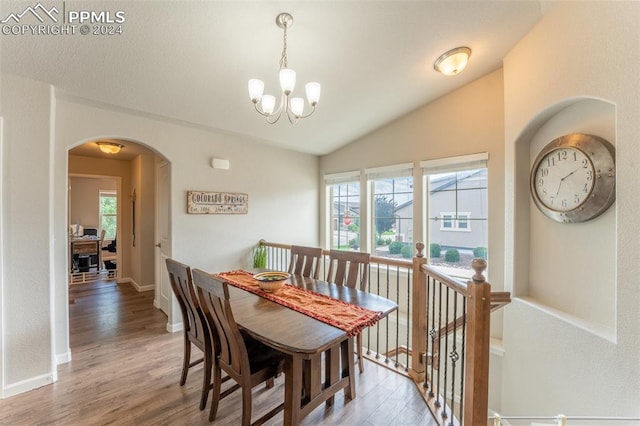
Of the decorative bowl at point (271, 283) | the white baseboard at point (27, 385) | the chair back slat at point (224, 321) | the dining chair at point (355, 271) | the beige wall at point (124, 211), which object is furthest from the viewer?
the beige wall at point (124, 211)

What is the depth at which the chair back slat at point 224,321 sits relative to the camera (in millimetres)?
1576

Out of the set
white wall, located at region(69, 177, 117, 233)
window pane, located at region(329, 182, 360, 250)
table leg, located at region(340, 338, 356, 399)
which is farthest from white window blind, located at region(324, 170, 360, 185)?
white wall, located at region(69, 177, 117, 233)

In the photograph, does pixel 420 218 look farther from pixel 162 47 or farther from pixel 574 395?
pixel 162 47

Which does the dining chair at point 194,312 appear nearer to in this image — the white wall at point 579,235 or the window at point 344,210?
the white wall at point 579,235

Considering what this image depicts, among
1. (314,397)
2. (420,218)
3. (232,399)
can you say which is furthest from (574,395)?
(232,399)

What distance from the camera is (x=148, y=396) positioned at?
2.11 meters

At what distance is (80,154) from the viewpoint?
16.1 ft

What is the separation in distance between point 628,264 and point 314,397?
7.04ft

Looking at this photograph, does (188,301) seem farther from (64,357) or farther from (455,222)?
(455,222)

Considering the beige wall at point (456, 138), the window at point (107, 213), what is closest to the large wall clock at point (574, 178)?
the beige wall at point (456, 138)

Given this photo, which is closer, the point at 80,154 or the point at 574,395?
the point at 574,395

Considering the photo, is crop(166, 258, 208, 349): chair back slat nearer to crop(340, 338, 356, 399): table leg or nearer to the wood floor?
the wood floor

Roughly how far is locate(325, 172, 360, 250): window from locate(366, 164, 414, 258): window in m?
0.32

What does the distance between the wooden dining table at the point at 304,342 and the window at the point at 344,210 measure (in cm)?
241
